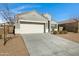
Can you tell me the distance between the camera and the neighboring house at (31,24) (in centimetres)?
1230

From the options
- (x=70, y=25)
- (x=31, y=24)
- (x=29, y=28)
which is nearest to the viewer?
(x=29, y=28)

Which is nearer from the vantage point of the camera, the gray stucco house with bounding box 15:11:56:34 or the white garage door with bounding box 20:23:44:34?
the white garage door with bounding box 20:23:44:34

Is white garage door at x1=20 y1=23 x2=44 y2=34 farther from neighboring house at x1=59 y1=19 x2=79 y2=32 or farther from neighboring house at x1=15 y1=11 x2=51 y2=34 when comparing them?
neighboring house at x1=59 y1=19 x2=79 y2=32

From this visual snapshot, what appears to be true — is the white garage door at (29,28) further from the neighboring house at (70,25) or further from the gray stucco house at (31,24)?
→ the neighboring house at (70,25)

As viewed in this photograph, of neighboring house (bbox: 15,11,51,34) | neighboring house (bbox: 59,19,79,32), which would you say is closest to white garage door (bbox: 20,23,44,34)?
neighboring house (bbox: 15,11,51,34)

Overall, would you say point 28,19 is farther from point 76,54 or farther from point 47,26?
point 76,54

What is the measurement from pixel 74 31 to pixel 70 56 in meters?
6.83

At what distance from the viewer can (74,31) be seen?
1302 centimetres

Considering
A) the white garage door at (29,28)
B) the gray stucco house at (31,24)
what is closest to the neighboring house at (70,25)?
the gray stucco house at (31,24)

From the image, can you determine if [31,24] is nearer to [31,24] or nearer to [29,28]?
[31,24]

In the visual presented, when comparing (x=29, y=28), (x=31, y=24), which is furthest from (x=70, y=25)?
(x=29, y=28)

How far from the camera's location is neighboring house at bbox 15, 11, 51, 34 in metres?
12.3

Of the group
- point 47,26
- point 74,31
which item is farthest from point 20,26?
point 74,31

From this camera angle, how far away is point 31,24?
1302cm
